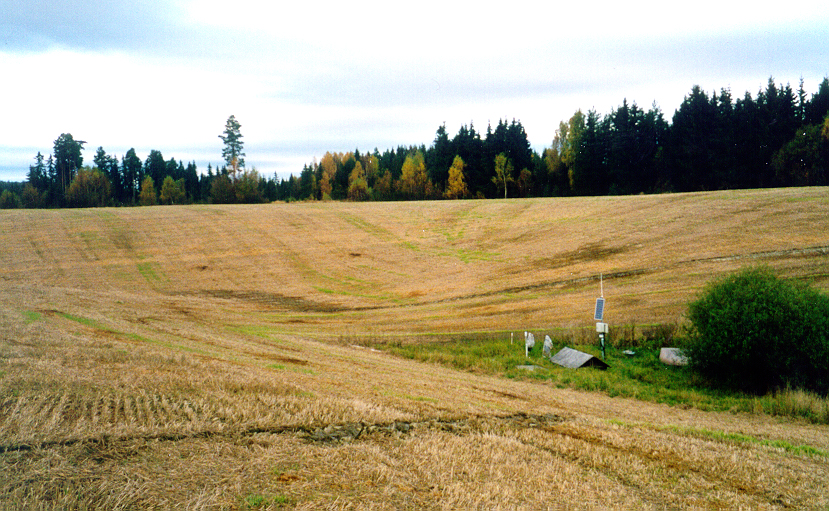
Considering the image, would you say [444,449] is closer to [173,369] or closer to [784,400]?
[173,369]

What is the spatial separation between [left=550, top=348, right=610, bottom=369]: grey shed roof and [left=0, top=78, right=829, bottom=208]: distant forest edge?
59476 millimetres

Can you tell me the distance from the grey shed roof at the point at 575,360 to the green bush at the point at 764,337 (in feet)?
9.46

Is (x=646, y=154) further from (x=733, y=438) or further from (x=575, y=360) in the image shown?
(x=733, y=438)

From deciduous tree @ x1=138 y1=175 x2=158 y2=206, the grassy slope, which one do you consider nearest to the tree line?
the grassy slope

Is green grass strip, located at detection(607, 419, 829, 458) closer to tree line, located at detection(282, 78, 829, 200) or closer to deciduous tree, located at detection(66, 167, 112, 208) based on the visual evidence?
tree line, located at detection(282, 78, 829, 200)

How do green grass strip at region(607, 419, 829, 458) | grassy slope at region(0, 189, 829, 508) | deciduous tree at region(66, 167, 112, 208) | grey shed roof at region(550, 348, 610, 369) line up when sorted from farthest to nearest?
deciduous tree at region(66, 167, 112, 208) → grey shed roof at region(550, 348, 610, 369) → green grass strip at region(607, 419, 829, 458) → grassy slope at region(0, 189, 829, 508)

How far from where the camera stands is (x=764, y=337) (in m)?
14.4

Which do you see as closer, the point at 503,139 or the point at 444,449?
the point at 444,449

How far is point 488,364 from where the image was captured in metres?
17.3

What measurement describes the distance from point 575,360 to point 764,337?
5527 millimetres

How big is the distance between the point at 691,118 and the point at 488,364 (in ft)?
227

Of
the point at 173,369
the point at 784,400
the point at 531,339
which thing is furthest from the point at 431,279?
the point at 173,369

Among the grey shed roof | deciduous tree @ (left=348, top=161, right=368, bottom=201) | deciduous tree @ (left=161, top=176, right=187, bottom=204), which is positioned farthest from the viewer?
deciduous tree @ (left=161, top=176, right=187, bottom=204)

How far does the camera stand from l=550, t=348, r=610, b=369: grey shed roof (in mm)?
17016
